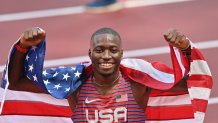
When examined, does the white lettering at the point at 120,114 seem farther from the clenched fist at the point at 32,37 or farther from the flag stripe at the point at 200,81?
the clenched fist at the point at 32,37

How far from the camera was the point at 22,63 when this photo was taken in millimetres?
5648

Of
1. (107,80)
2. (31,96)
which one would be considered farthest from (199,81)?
(31,96)

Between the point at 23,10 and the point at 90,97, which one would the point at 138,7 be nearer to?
the point at 23,10

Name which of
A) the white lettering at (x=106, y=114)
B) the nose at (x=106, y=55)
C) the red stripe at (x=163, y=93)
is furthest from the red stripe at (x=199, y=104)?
the nose at (x=106, y=55)

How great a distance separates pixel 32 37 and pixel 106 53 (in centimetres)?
55

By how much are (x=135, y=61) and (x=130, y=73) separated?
0.54ft

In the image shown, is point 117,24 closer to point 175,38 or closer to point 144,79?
point 144,79

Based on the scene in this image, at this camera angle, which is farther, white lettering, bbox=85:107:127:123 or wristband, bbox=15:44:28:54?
white lettering, bbox=85:107:127:123

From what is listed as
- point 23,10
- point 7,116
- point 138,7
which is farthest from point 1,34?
point 7,116

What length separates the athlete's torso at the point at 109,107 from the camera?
18.6ft

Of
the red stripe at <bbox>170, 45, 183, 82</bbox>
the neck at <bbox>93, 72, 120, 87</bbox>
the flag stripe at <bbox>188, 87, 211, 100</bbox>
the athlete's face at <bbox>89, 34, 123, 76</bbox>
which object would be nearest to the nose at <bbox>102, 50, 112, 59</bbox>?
the athlete's face at <bbox>89, 34, 123, 76</bbox>

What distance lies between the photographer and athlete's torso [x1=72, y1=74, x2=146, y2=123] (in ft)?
18.6

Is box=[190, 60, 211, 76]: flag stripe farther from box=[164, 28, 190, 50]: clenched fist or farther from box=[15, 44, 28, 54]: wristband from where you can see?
box=[15, 44, 28, 54]: wristband

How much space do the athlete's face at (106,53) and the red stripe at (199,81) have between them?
533 mm
